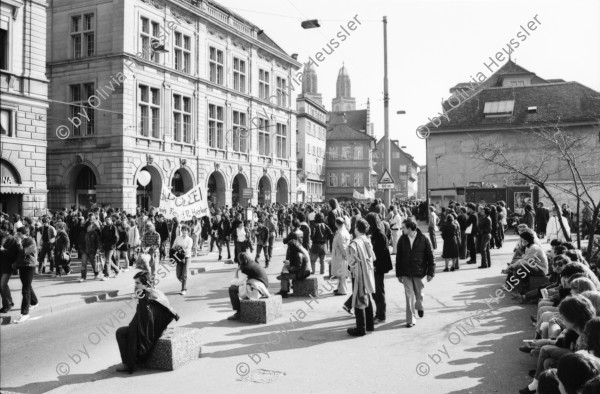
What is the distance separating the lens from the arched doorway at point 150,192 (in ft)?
108

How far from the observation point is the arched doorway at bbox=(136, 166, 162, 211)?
108 ft

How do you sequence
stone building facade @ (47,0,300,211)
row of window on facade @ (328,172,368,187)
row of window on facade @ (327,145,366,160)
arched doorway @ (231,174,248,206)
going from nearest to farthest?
stone building facade @ (47,0,300,211) < arched doorway @ (231,174,248,206) < row of window on facade @ (328,172,368,187) < row of window on facade @ (327,145,366,160)

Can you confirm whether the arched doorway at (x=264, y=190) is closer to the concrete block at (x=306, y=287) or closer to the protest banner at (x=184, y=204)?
the protest banner at (x=184, y=204)

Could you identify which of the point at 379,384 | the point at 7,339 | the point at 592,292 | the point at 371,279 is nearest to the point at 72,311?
the point at 7,339

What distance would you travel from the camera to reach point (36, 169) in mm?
22547

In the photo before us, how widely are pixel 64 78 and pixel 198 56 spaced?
9295mm

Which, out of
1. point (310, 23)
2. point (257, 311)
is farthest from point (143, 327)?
point (310, 23)

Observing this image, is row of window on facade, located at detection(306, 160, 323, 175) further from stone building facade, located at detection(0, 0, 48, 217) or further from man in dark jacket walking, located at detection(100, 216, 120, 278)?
man in dark jacket walking, located at detection(100, 216, 120, 278)

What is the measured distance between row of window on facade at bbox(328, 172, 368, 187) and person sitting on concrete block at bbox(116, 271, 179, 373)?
69028mm

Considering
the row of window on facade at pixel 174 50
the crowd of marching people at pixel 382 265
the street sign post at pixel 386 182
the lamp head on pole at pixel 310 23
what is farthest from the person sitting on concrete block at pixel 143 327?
the row of window on facade at pixel 174 50

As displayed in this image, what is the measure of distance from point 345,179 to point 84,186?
4771 centimetres

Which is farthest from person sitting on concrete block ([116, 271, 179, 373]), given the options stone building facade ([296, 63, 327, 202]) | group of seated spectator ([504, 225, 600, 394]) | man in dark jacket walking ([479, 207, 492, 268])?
stone building facade ([296, 63, 327, 202])

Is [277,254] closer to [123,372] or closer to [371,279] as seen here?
[371,279]

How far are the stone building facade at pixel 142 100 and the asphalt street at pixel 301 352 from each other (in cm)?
2075
